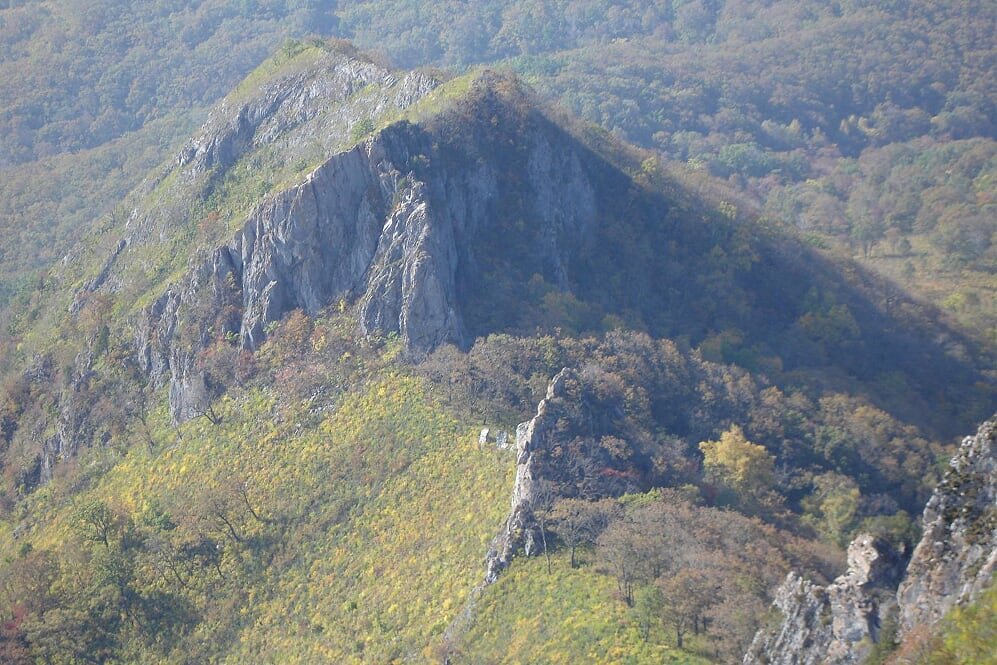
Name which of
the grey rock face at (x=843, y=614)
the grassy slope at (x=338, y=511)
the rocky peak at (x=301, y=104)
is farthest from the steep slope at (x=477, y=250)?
the grey rock face at (x=843, y=614)

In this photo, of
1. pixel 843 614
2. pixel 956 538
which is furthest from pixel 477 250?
pixel 956 538

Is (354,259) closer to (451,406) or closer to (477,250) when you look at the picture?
(477,250)

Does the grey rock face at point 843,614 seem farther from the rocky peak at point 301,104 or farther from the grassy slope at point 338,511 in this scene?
the rocky peak at point 301,104

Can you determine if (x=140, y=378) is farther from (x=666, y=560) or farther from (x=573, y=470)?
(x=666, y=560)

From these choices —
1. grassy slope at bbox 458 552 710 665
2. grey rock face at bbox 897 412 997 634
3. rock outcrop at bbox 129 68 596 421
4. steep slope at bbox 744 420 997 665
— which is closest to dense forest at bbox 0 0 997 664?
grassy slope at bbox 458 552 710 665

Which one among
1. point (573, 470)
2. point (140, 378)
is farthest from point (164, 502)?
point (573, 470)
